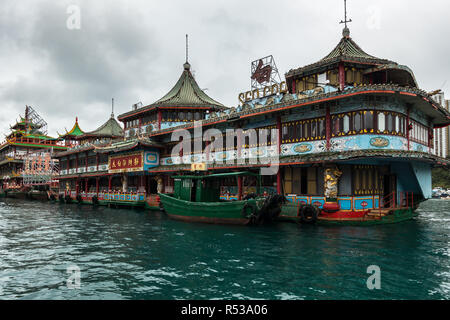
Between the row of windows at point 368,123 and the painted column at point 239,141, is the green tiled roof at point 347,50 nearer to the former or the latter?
the row of windows at point 368,123

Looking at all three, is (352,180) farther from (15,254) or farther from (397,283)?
(15,254)

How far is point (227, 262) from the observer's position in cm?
1130

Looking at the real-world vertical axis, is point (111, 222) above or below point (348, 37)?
below

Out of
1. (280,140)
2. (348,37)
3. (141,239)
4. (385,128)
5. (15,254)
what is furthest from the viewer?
(348,37)

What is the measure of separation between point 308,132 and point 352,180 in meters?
4.01

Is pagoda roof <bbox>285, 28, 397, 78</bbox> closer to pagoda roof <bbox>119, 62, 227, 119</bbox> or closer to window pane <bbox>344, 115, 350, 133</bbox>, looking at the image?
window pane <bbox>344, 115, 350, 133</bbox>

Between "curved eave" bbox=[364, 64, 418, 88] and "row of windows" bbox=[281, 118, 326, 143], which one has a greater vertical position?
"curved eave" bbox=[364, 64, 418, 88]

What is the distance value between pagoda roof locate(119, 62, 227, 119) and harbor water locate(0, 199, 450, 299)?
17870mm

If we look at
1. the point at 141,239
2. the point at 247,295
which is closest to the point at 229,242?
the point at 141,239

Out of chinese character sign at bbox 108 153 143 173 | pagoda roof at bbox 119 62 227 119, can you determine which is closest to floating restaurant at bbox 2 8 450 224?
chinese character sign at bbox 108 153 143 173

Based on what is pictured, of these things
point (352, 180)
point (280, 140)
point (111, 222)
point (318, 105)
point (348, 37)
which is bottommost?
point (111, 222)

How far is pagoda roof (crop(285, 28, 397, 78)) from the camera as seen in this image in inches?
803

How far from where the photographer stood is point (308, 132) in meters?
20.7

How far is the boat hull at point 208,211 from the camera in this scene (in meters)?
18.9
